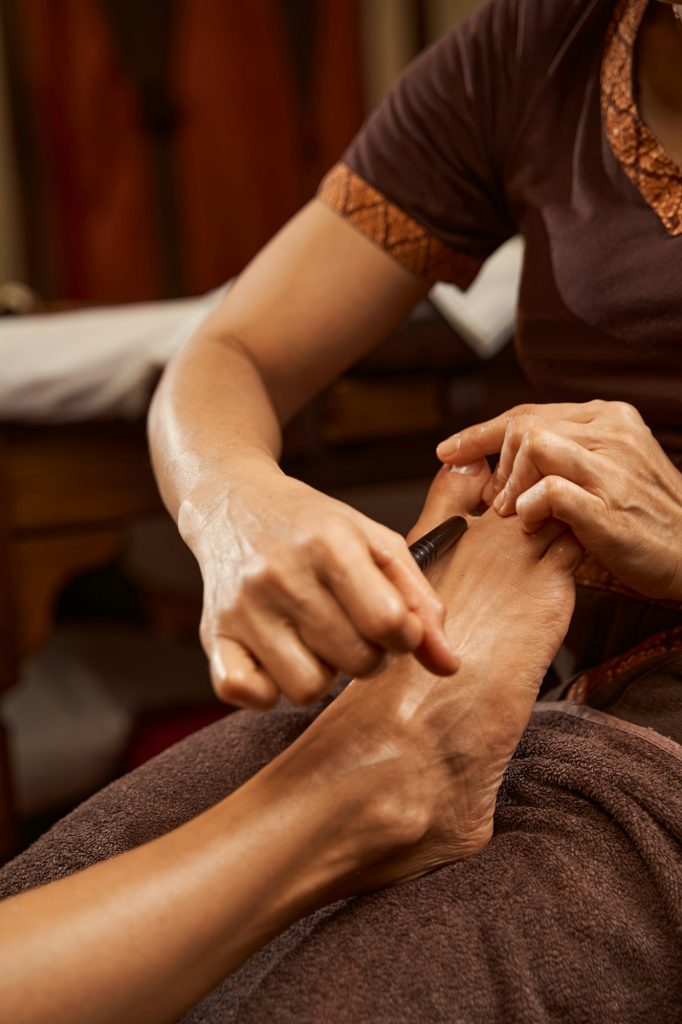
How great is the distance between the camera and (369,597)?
1.44 feet

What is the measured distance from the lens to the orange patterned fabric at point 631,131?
66 centimetres

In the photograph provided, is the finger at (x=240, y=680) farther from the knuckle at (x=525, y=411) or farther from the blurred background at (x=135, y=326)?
the blurred background at (x=135, y=326)

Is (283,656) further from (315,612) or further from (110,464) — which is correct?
(110,464)

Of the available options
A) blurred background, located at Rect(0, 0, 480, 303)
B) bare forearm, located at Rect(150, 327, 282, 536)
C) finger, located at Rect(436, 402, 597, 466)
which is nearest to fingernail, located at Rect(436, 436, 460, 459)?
finger, located at Rect(436, 402, 597, 466)

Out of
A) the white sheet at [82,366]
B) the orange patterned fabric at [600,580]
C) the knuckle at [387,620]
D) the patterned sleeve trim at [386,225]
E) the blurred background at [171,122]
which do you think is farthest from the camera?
the blurred background at [171,122]

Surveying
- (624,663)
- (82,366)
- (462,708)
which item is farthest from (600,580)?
(82,366)

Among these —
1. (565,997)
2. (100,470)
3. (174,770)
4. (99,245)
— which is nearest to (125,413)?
(100,470)

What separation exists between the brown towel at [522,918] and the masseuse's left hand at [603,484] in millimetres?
96

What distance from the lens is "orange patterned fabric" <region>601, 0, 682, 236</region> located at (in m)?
0.66

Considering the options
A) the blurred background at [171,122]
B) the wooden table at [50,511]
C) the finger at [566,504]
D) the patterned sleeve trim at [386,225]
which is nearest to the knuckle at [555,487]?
the finger at [566,504]

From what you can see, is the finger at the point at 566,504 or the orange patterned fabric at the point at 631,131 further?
the orange patterned fabric at the point at 631,131

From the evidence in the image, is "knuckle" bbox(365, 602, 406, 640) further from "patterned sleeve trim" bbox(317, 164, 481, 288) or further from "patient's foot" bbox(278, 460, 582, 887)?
"patterned sleeve trim" bbox(317, 164, 481, 288)

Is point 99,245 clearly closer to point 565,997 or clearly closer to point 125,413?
point 125,413

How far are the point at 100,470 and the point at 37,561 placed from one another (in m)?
0.14
